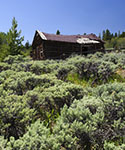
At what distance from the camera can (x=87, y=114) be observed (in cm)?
228

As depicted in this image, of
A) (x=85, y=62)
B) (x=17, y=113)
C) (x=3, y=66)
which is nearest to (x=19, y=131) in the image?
(x=17, y=113)

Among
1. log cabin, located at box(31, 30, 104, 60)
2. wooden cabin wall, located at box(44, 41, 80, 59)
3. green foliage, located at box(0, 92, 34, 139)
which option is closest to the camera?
green foliage, located at box(0, 92, 34, 139)

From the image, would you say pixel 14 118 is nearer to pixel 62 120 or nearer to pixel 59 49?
pixel 62 120

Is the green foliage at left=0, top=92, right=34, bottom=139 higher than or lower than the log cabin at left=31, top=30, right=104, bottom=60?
lower

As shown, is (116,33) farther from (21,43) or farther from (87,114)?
(87,114)

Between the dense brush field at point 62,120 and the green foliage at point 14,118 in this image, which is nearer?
the dense brush field at point 62,120

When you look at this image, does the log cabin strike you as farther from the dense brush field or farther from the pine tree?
the dense brush field

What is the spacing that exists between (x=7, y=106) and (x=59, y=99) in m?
1.36

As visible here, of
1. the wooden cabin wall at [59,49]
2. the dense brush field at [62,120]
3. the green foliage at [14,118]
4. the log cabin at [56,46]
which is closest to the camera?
the dense brush field at [62,120]

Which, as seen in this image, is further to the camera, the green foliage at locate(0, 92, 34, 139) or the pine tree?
the pine tree

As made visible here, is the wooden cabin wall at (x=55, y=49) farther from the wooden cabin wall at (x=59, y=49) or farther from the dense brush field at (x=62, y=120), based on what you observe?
the dense brush field at (x=62, y=120)

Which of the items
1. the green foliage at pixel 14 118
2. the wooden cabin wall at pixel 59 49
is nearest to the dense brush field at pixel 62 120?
the green foliage at pixel 14 118

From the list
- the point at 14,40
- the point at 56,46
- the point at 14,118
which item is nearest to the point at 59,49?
the point at 56,46

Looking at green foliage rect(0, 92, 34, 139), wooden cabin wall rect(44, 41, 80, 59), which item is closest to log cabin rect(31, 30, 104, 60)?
wooden cabin wall rect(44, 41, 80, 59)
